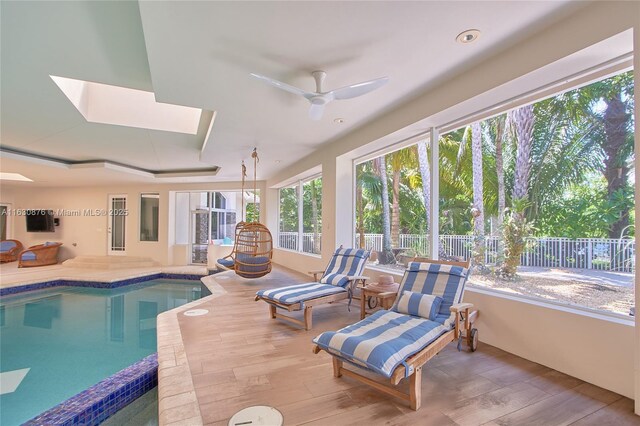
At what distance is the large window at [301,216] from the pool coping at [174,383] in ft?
14.1

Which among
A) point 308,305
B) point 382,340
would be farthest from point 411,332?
point 308,305

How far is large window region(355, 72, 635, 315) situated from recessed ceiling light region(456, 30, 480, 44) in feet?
3.41

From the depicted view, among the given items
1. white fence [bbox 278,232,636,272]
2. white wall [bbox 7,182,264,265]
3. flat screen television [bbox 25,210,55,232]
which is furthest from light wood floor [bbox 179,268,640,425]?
flat screen television [bbox 25,210,55,232]

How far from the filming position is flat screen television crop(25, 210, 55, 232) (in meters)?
10.6

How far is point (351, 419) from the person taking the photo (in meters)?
1.90

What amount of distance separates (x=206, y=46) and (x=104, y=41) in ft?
3.46

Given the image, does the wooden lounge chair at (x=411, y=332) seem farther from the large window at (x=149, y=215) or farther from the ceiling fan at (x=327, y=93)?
→ the large window at (x=149, y=215)

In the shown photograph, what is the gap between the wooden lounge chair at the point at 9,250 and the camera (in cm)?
1018

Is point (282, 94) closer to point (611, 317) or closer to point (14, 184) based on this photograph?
point (611, 317)

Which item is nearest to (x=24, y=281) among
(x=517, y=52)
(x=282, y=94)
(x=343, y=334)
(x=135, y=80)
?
(x=135, y=80)

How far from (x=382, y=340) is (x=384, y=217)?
341cm

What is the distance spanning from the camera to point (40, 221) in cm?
1057

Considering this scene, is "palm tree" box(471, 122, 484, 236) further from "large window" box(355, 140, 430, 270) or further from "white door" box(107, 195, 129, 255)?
"white door" box(107, 195, 129, 255)

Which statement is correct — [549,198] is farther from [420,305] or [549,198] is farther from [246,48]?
[246,48]
